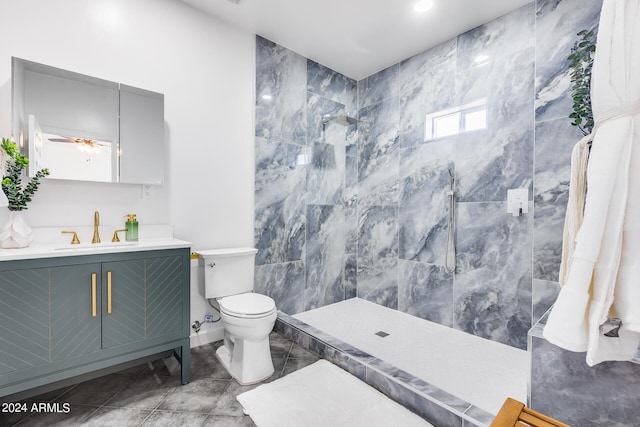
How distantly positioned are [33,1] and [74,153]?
2.78 ft

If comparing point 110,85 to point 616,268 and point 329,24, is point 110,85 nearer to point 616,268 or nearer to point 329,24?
point 329,24

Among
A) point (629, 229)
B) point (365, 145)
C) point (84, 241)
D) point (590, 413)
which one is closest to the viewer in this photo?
point (629, 229)

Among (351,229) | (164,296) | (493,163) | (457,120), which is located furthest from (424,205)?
(164,296)

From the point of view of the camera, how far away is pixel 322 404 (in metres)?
1.62

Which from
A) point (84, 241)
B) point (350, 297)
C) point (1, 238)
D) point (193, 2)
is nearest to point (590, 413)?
point (350, 297)

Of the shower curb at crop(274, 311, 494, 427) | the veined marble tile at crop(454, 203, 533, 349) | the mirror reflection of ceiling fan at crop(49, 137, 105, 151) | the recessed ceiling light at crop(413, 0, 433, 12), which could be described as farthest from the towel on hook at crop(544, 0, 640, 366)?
the mirror reflection of ceiling fan at crop(49, 137, 105, 151)

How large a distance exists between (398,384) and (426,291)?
125 centimetres

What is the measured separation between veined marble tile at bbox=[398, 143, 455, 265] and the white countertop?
1.96m

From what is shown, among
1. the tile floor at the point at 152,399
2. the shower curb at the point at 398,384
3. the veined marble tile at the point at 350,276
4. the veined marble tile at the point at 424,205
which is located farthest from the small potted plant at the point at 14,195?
the veined marble tile at the point at 424,205

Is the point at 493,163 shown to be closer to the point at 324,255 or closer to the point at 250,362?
the point at 324,255

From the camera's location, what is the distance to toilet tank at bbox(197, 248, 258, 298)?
7.07ft

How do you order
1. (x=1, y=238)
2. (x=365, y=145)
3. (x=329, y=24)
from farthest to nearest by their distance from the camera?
(x=365, y=145)
(x=329, y=24)
(x=1, y=238)

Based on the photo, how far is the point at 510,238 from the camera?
2221mm

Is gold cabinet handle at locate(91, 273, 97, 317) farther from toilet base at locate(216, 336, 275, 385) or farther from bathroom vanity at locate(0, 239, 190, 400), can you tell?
toilet base at locate(216, 336, 275, 385)
